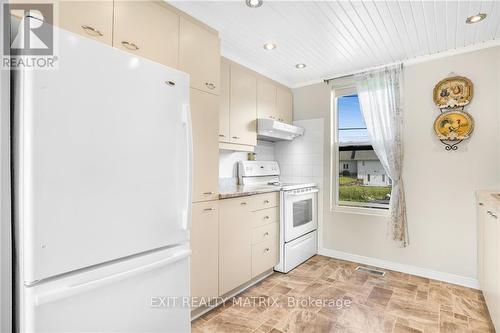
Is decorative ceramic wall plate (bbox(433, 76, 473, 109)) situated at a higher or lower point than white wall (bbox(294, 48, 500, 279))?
higher

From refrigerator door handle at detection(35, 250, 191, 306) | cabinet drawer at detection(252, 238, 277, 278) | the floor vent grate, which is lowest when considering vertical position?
the floor vent grate

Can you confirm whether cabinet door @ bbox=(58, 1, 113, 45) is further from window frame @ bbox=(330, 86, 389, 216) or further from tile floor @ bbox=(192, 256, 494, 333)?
window frame @ bbox=(330, 86, 389, 216)

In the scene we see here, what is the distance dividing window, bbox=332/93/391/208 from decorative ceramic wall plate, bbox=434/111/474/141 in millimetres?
A: 747

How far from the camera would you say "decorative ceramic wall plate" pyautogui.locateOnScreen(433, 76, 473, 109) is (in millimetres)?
2688

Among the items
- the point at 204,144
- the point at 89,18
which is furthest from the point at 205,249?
the point at 89,18

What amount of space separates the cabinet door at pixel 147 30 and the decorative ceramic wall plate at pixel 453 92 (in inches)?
106

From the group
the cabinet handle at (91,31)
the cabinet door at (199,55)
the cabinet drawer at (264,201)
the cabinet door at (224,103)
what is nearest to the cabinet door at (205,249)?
the cabinet drawer at (264,201)

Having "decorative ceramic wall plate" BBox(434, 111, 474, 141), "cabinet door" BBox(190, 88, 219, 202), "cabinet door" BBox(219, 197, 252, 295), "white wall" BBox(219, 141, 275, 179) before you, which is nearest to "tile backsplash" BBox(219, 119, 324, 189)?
"white wall" BBox(219, 141, 275, 179)

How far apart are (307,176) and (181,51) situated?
2458 millimetres

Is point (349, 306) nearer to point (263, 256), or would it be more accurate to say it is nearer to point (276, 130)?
point (263, 256)

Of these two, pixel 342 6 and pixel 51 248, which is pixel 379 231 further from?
pixel 51 248

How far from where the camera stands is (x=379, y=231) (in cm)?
324

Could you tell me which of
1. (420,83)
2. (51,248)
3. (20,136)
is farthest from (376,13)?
(51,248)

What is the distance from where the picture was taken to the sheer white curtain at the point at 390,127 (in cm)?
304
